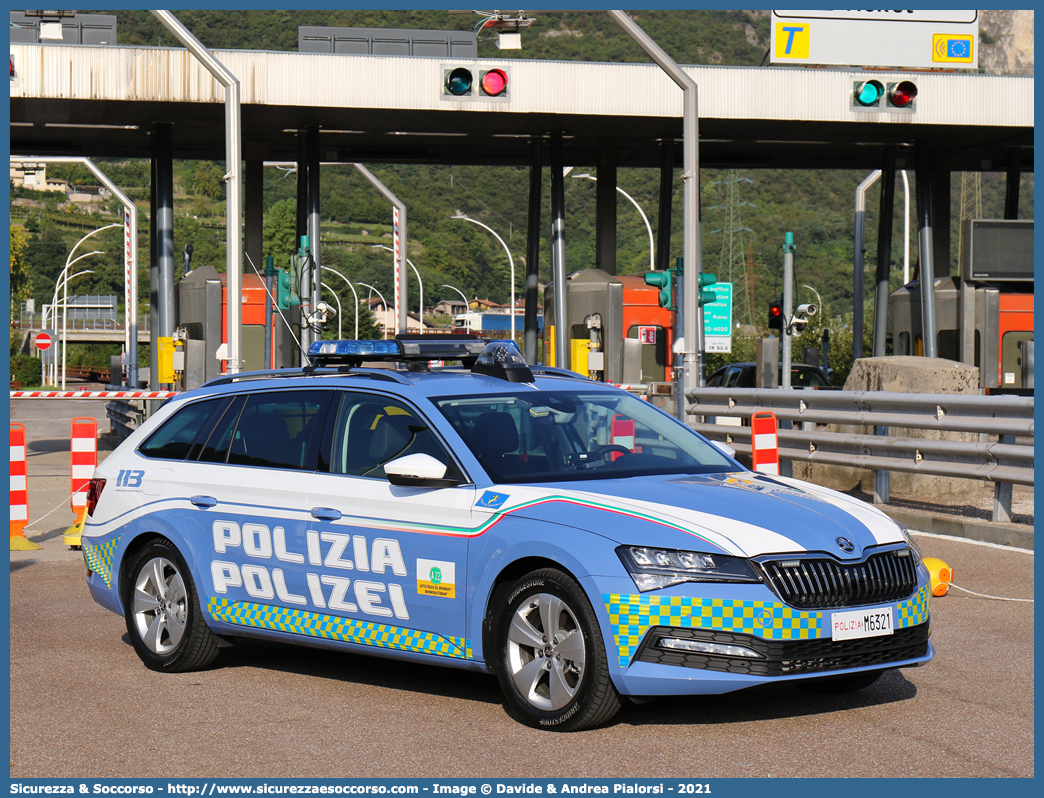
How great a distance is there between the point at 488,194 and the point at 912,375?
5506 inches

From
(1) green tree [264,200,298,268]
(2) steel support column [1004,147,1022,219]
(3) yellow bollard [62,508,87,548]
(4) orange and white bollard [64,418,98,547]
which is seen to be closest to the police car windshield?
(3) yellow bollard [62,508,87,548]

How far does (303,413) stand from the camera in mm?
7465

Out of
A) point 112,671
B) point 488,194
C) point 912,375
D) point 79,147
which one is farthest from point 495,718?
point 488,194

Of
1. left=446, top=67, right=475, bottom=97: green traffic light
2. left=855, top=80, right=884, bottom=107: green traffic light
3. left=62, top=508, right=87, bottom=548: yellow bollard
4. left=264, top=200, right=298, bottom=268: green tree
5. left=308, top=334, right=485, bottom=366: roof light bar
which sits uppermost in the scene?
left=264, top=200, right=298, bottom=268: green tree

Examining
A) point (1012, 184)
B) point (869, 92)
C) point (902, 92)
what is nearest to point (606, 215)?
point (902, 92)

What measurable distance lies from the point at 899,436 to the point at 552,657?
8.77 metres

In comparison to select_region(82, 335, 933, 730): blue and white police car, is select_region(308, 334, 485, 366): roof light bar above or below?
above

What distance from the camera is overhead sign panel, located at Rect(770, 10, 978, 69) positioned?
1176 inches

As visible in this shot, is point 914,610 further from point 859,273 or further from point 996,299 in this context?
point 859,273

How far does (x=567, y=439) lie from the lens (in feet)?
22.9

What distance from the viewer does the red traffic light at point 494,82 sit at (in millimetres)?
28547

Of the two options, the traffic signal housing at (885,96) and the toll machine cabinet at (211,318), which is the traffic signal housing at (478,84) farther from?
the traffic signal housing at (885,96)

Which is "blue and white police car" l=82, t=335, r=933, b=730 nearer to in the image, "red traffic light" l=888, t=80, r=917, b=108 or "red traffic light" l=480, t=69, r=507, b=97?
"red traffic light" l=480, t=69, r=507, b=97

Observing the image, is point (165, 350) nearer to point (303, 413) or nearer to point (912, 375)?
point (912, 375)
